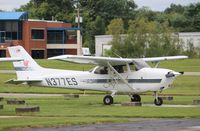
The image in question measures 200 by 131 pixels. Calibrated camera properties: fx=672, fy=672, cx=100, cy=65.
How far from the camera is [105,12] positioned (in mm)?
141625

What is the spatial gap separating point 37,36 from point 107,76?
67.9 m

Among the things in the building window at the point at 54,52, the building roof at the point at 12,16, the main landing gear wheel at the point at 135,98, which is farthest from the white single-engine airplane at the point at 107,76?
the building window at the point at 54,52

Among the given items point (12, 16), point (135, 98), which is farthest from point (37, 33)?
point (135, 98)

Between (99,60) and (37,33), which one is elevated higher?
(99,60)

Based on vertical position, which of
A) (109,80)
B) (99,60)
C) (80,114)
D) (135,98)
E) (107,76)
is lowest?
(135,98)

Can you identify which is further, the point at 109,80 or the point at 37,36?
the point at 37,36

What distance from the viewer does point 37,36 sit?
100m

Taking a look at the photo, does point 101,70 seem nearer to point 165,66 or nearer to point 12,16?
point 165,66

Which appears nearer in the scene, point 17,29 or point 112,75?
point 112,75

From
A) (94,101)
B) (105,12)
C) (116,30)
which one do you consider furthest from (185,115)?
(105,12)

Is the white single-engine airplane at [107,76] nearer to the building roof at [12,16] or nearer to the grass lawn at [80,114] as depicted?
the grass lawn at [80,114]

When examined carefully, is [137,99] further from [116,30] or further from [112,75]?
[116,30]

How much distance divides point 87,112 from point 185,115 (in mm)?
4213

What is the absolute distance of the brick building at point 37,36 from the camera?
3757 inches
